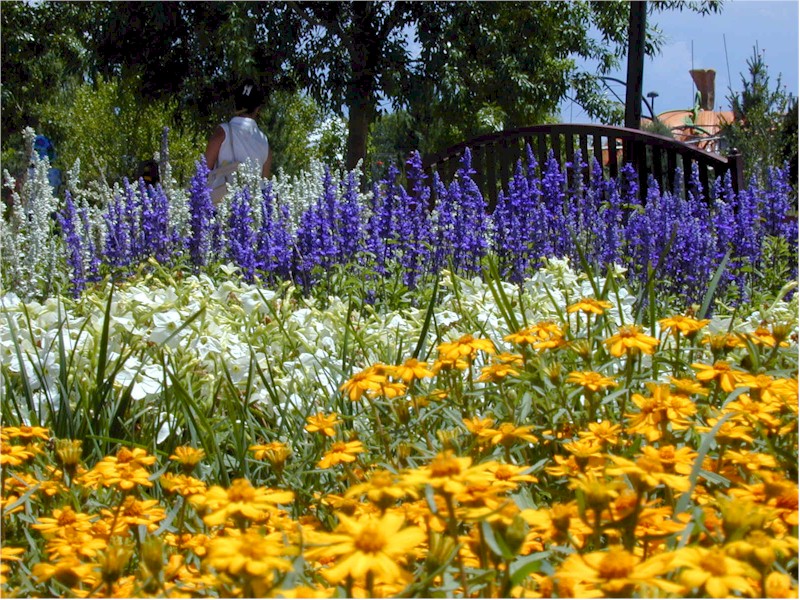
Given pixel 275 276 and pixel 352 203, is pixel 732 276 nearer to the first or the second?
pixel 352 203

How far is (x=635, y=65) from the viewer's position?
9344mm

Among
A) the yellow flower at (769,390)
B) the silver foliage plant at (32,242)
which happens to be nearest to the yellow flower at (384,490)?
the yellow flower at (769,390)

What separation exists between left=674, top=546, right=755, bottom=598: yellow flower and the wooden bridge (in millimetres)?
5586

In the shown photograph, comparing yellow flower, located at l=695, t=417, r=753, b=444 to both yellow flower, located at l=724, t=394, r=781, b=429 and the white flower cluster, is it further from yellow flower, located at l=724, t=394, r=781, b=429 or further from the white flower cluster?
the white flower cluster

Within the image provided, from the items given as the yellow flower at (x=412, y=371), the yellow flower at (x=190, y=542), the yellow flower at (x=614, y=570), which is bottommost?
the yellow flower at (x=190, y=542)

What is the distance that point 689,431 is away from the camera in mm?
1929

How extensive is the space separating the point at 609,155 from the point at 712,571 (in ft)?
22.1

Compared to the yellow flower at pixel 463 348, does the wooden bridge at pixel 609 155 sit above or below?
above

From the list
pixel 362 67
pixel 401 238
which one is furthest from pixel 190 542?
pixel 362 67

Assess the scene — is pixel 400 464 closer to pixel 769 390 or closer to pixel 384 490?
pixel 384 490

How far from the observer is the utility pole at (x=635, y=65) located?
9.36 metres

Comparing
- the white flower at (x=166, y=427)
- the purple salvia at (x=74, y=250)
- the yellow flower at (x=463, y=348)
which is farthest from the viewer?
the purple salvia at (x=74, y=250)

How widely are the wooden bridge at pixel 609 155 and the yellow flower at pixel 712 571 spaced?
18.3ft

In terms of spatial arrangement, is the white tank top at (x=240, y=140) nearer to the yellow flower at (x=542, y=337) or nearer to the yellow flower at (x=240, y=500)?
the yellow flower at (x=542, y=337)
